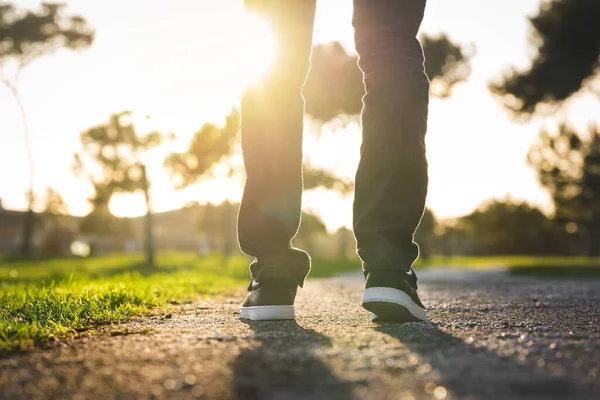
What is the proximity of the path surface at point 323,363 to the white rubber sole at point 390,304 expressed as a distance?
0.06m

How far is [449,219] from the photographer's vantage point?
283 ft

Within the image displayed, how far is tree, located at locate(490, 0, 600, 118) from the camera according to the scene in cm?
1952

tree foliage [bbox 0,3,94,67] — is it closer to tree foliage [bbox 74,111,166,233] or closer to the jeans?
tree foliage [bbox 74,111,166,233]

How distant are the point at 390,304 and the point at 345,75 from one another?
544 inches

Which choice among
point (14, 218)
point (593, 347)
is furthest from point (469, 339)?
point (14, 218)

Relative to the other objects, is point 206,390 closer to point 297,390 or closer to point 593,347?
point 297,390

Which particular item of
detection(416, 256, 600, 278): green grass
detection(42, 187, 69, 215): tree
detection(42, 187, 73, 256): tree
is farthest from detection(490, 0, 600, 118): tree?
detection(42, 187, 69, 215): tree

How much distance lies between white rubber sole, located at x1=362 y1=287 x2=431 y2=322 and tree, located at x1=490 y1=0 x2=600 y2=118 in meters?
20.3

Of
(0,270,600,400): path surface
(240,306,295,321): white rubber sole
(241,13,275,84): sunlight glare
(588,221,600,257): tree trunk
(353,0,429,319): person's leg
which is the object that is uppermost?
(241,13,275,84): sunlight glare

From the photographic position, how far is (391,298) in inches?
77.4

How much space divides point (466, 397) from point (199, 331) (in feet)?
3.33

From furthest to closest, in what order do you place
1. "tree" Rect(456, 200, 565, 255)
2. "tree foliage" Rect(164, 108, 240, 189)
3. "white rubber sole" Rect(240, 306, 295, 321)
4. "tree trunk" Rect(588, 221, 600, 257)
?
"tree" Rect(456, 200, 565, 255), "tree trunk" Rect(588, 221, 600, 257), "tree foliage" Rect(164, 108, 240, 189), "white rubber sole" Rect(240, 306, 295, 321)

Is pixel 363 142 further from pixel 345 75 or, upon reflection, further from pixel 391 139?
pixel 345 75

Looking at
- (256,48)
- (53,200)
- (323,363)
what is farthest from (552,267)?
(53,200)
